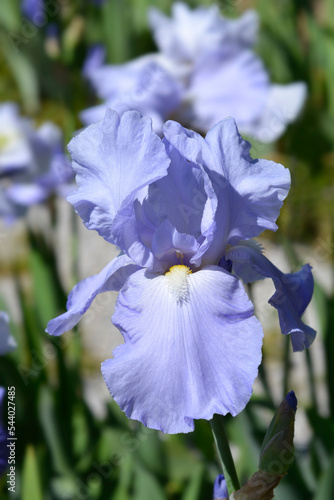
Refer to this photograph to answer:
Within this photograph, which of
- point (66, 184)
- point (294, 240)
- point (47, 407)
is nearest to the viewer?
point (47, 407)

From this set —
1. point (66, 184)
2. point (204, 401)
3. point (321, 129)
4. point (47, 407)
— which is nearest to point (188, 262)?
point (204, 401)

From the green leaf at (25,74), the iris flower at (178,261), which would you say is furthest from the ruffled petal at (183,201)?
the green leaf at (25,74)

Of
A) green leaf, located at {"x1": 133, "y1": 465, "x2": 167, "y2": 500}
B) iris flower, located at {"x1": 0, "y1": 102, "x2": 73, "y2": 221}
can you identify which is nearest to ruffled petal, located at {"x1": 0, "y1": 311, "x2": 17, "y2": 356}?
green leaf, located at {"x1": 133, "y1": 465, "x2": 167, "y2": 500}

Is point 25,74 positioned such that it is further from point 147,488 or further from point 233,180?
point 233,180

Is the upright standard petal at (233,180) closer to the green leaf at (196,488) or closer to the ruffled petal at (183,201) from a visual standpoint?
the ruffled petal at (183,201)

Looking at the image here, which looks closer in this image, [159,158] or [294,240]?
[159,158]

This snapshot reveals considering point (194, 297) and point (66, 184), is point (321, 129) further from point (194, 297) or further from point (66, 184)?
point (194, 297)

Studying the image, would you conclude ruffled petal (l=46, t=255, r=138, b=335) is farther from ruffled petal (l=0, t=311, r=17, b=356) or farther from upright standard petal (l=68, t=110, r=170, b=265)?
ruffled petal (l=0, t=311, r=17, b=356)
